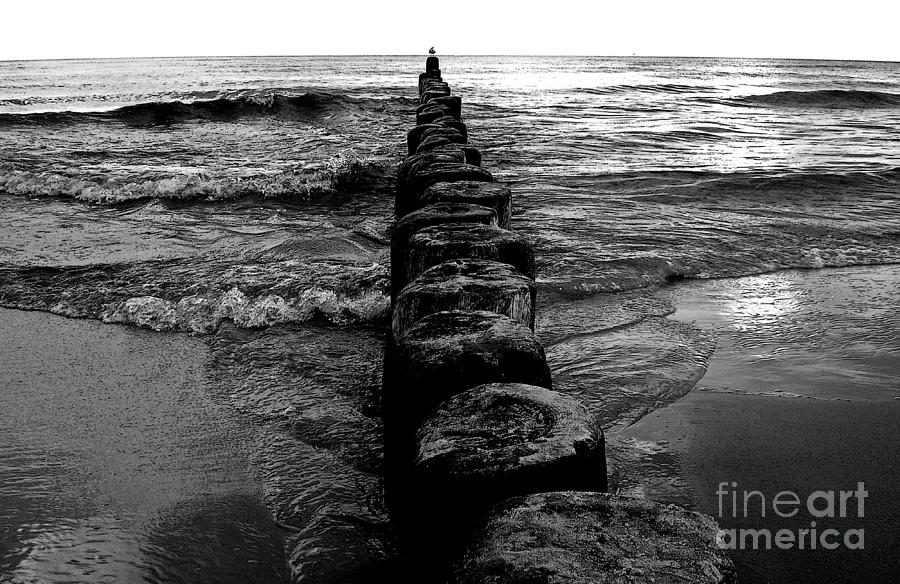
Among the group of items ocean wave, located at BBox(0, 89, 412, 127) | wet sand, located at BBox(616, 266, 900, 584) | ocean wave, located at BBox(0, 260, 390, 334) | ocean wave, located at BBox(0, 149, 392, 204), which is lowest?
wet sand, located at BBox(616, 266, 900, 584)

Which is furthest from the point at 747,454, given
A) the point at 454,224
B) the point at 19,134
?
the point at 19,134

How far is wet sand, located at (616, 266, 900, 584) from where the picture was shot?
82.4 inches

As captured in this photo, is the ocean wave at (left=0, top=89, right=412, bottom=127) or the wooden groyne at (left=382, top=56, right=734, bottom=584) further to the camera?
the ocean wave at (left=0, top=89, right=412, bottom=127)

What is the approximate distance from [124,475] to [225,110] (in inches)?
652

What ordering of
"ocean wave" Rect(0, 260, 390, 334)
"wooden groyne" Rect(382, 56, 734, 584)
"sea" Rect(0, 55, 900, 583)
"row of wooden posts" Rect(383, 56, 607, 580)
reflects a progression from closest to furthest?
"wooden groyne" Rect(382, 56, 734, 584) < "row of wooden posts" Rect(383, 56, 607, 580) < "sea" Rect(0, 55, 900, 583) < "ocean wave" Rect(0, 260, 390, 334)

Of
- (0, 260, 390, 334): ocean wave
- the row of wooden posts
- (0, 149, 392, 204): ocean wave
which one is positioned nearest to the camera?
the row of wooden posts

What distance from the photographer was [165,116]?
16.4 m

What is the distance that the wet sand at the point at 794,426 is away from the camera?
2.09 m

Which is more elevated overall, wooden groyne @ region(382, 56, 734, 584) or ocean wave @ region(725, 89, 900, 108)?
ocean wave @ region(725, 89, 900, 108)

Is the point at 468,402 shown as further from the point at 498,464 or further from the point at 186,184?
the point at 186,184

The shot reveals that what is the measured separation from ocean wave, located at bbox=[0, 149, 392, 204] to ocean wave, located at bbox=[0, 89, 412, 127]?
7476mm

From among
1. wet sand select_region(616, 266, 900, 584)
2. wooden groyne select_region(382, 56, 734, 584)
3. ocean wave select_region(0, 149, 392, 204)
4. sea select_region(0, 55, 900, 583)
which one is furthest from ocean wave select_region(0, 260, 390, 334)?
ocean wave select_region(0, 149, 392, 204)

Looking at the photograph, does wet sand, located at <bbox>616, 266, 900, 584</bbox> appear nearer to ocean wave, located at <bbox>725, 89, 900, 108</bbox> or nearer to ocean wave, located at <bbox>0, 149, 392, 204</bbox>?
ocean wave, located at <bbox>0, 149, 392, 204</bbox>

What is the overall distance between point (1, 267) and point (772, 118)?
52.1ft
